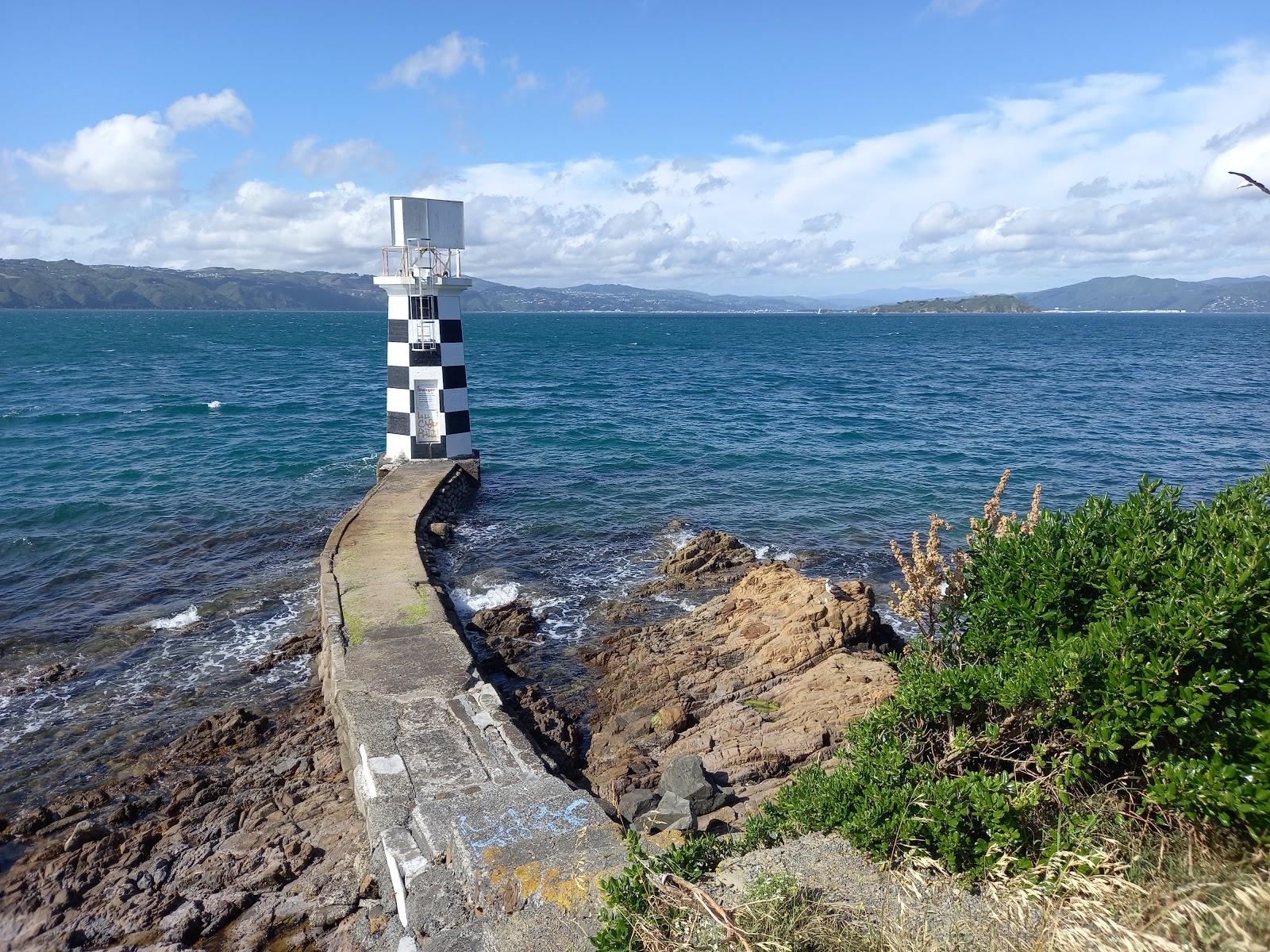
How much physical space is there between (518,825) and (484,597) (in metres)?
7.90

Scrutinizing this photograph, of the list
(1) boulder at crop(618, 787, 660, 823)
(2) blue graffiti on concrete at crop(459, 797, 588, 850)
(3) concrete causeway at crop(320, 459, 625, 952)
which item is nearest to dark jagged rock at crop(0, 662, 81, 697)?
(3) concrete causeway at crop(320, 459, 625, 952)

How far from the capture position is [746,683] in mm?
9641

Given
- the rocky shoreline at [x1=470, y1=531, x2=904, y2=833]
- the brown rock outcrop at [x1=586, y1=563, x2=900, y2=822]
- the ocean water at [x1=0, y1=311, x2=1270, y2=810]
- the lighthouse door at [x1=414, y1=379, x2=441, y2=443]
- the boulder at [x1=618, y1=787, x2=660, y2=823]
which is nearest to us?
the boulder at [x1=618, y1=787, x2=660, y2=823]

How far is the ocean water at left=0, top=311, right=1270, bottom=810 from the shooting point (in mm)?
11734

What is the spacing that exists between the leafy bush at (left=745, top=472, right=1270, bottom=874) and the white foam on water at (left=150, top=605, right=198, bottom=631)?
10625 millimetres

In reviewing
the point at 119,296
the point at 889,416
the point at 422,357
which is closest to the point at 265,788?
the point at 422,357

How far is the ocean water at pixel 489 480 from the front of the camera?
38.5 ft

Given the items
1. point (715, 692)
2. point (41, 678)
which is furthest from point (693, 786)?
point (41, 678)

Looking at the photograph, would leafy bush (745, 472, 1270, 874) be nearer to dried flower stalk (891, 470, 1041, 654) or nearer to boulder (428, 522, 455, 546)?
dried flower stalk (891, 470, 1041, 654)

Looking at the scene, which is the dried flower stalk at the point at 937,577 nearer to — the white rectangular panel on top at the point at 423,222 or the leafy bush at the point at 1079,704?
the leafy bush at the point at 1079,704

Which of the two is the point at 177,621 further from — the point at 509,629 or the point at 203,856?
the point at 203,856

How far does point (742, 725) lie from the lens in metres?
8.58

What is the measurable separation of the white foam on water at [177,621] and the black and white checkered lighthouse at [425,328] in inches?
306

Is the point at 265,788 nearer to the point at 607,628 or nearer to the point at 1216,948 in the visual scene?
the point at 607,628
